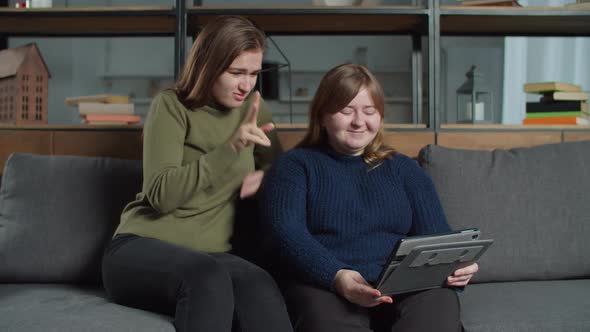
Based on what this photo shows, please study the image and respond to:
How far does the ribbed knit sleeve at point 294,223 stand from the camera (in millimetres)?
1554

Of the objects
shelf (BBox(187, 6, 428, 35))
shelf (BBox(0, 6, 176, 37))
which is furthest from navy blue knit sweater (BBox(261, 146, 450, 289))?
shelf (BBox(0, 6, 176, 37))

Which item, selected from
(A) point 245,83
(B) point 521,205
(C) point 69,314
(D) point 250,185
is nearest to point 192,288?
(C) point 69,314

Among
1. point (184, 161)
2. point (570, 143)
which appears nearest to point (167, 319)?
point (184, 161)

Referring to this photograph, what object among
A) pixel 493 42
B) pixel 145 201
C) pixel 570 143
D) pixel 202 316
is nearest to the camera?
pixel 202 316

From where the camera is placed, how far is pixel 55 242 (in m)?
1.87

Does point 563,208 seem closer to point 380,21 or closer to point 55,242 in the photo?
point 380,21

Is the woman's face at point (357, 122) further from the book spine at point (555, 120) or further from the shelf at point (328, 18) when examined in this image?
the book spine at point (555, 120)

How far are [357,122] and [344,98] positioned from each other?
8 cm

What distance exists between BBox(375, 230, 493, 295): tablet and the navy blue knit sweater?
6.3 inches

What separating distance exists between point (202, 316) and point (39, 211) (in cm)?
79

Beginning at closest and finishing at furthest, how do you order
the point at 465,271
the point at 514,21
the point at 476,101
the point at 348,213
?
1. the point at 465,271
2. the point at 348,213
3. the point at 514,21
4. the point at 476,101

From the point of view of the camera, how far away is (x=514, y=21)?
238 cm

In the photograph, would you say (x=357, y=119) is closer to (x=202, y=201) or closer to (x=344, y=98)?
(x=344, y=98)

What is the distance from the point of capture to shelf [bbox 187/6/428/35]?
2.25m
